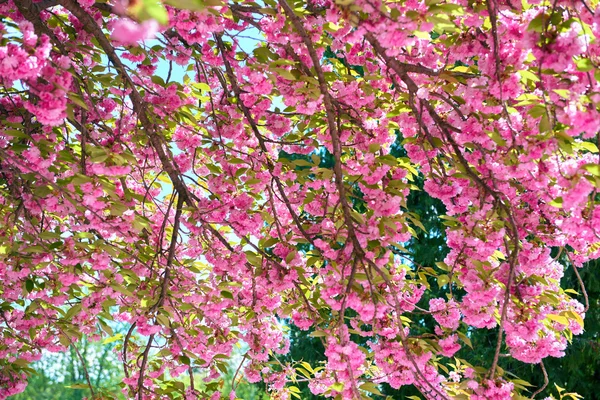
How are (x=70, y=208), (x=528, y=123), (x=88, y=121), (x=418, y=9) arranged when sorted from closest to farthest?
(x=418, y=9), (x=528, y=123), (x=70, y=208), (x=88, y=121)

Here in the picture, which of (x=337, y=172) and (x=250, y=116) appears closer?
(x=337, y=172)

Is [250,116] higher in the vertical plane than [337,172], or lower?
higher

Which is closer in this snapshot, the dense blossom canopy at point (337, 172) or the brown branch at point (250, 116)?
the dense blossom canopy at point (337, 172)

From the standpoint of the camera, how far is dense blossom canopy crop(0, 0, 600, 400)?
2512 millimetres

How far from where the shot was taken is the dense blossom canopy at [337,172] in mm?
2512

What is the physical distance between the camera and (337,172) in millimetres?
3174

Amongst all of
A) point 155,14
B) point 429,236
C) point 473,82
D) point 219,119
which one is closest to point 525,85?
point 473,82

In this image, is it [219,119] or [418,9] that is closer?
[418,9]

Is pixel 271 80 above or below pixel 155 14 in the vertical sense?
above

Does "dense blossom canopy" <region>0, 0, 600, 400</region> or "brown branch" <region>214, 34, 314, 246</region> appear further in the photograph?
"brown branch" <region>214, 34, 314, 246</region>

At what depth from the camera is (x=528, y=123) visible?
2.68 metres

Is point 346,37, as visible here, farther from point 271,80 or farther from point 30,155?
point 30,155

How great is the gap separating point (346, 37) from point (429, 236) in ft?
25.9

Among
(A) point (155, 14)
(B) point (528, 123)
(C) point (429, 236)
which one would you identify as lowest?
(A) point (155, 14)
